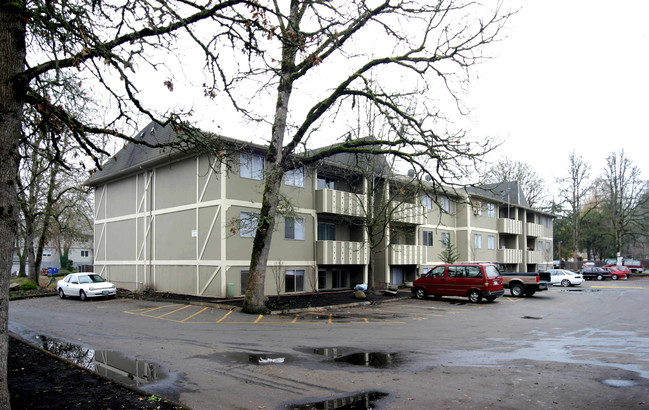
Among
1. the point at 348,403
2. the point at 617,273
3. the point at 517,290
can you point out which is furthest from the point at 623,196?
the point at 348,403

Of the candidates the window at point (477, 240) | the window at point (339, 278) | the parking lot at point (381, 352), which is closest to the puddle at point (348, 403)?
the parking lot at point (381, 352)

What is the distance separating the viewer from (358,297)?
75.4ft

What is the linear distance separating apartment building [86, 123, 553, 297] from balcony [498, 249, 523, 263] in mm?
11587

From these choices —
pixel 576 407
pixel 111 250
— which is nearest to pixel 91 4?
pixel 576 407

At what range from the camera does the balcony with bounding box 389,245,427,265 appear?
3031cm

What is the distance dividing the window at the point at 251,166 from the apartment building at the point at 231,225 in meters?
0.05

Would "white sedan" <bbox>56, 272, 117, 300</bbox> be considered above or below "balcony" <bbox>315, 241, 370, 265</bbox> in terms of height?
below

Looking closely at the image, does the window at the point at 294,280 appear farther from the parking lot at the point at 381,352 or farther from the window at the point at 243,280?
the parking lot at the point at 381,352

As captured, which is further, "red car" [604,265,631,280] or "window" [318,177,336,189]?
"red car" [604,265,631,280]

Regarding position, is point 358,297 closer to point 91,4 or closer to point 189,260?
point 189,260

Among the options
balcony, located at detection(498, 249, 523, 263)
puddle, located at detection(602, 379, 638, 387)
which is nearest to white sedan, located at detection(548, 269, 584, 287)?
balcony, located at detection(498, 249, 523, 263)

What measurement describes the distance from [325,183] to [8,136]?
2271cm

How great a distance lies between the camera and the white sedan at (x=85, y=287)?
77.7 ft

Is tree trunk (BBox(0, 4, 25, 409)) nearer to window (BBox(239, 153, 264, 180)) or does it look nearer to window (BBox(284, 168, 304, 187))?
window (BBox(239, 153, 264, 180))
